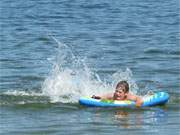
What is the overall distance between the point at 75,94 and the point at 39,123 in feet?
12.0

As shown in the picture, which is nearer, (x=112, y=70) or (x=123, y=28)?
(x=112, y=70)

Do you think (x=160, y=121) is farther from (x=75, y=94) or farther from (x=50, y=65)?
(x=50, y=65)

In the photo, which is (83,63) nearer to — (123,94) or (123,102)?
(123,94)

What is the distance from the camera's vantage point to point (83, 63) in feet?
71.5

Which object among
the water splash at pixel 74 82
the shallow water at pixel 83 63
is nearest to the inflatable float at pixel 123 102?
the shallow water at pixel 83 63

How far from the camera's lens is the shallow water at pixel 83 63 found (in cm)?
1440

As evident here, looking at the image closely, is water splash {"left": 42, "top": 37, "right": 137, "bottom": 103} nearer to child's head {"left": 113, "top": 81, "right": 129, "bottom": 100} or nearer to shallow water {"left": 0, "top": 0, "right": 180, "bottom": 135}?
shallow water {"left": 0, "top": 0, "right": 180, "bottom": 135}

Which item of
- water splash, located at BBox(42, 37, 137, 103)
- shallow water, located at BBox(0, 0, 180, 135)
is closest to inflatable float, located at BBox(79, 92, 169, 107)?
shallow water, located at BBox(0, 0, 180, 135)

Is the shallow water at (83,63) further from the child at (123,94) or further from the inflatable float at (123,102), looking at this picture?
the child at (123,94)

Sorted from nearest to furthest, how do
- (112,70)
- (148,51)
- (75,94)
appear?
(75,94) → (112,70) → (148,51)

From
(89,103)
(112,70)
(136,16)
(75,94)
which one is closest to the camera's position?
(89,103)

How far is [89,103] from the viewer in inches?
620

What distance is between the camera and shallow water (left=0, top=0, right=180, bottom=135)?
1440 cm

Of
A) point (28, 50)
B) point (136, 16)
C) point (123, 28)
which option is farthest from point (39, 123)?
point (136, 16)
